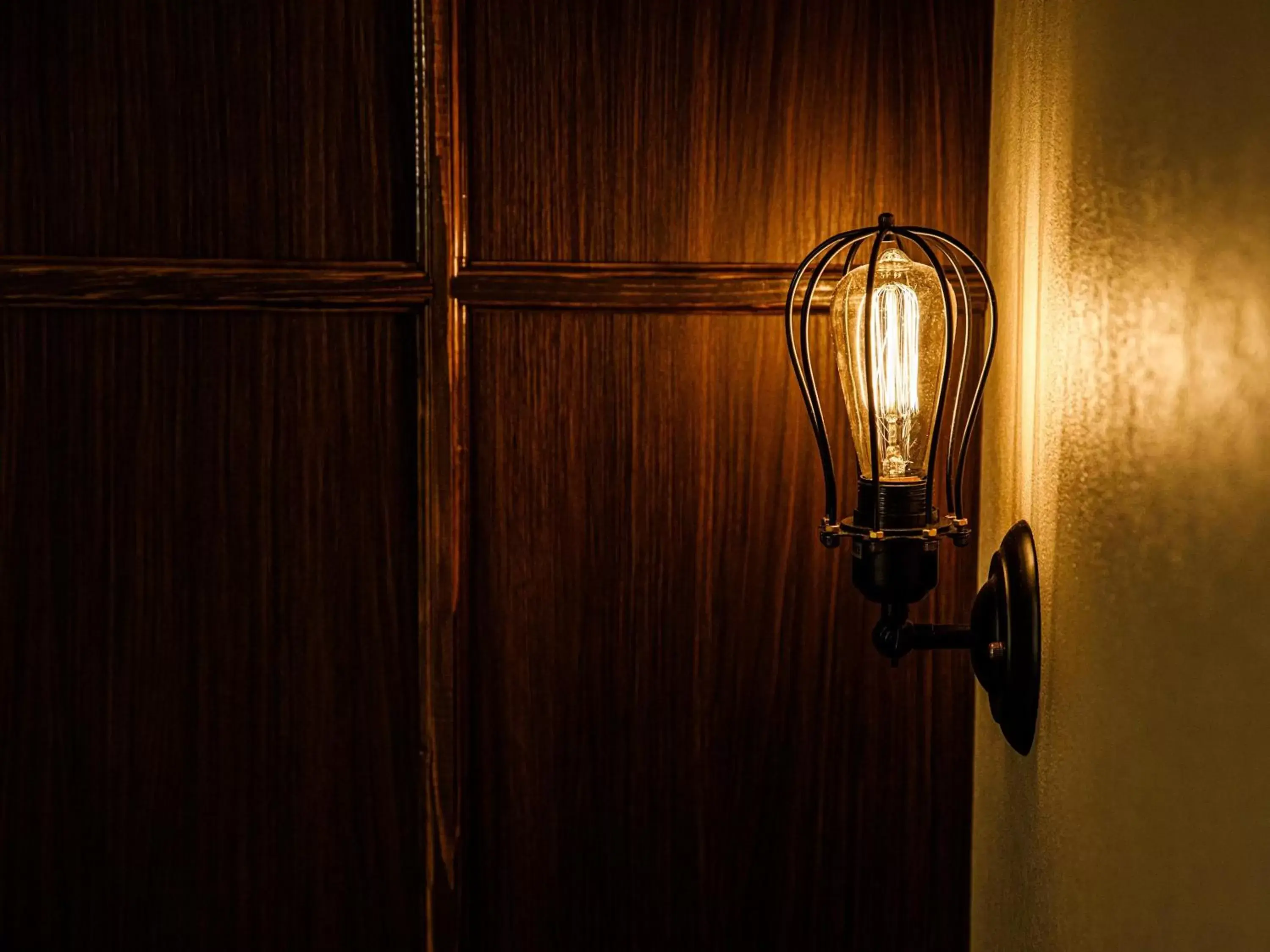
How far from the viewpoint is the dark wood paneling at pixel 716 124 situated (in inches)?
48.6

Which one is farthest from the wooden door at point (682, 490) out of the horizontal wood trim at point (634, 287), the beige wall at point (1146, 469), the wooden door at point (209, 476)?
the beige wall at point (1146, 469)

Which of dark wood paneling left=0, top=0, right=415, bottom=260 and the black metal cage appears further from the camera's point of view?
dark wood paneling left=0, top=0, right=415, bottom=260

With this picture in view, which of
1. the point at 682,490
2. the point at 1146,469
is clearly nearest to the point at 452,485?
the point at 682,490

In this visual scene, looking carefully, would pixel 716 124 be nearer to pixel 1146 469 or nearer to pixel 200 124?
pixel 200 124

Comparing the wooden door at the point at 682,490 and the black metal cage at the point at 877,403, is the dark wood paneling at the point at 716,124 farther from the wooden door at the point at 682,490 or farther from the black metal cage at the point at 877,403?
the black metal cage at the point at 877,403

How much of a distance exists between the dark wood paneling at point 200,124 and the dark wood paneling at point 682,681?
9.7 inches

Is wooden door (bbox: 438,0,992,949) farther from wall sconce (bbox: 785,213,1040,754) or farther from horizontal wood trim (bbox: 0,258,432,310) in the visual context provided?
wall sconce (bbox: 785,213,1040,754)

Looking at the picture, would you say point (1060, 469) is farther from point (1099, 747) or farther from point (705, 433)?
point (705, 433)

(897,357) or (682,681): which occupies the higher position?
(897,357)

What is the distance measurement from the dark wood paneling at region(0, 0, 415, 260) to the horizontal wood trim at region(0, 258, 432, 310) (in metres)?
0.02

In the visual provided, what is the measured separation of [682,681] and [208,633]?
1.87 feet

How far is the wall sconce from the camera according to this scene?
0.90m

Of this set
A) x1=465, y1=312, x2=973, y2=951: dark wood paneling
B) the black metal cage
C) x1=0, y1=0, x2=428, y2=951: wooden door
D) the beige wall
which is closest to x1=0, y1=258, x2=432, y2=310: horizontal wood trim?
x1=0, y1=0, x2=428, y2=951: wooden door

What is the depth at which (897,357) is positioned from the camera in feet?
3.11
